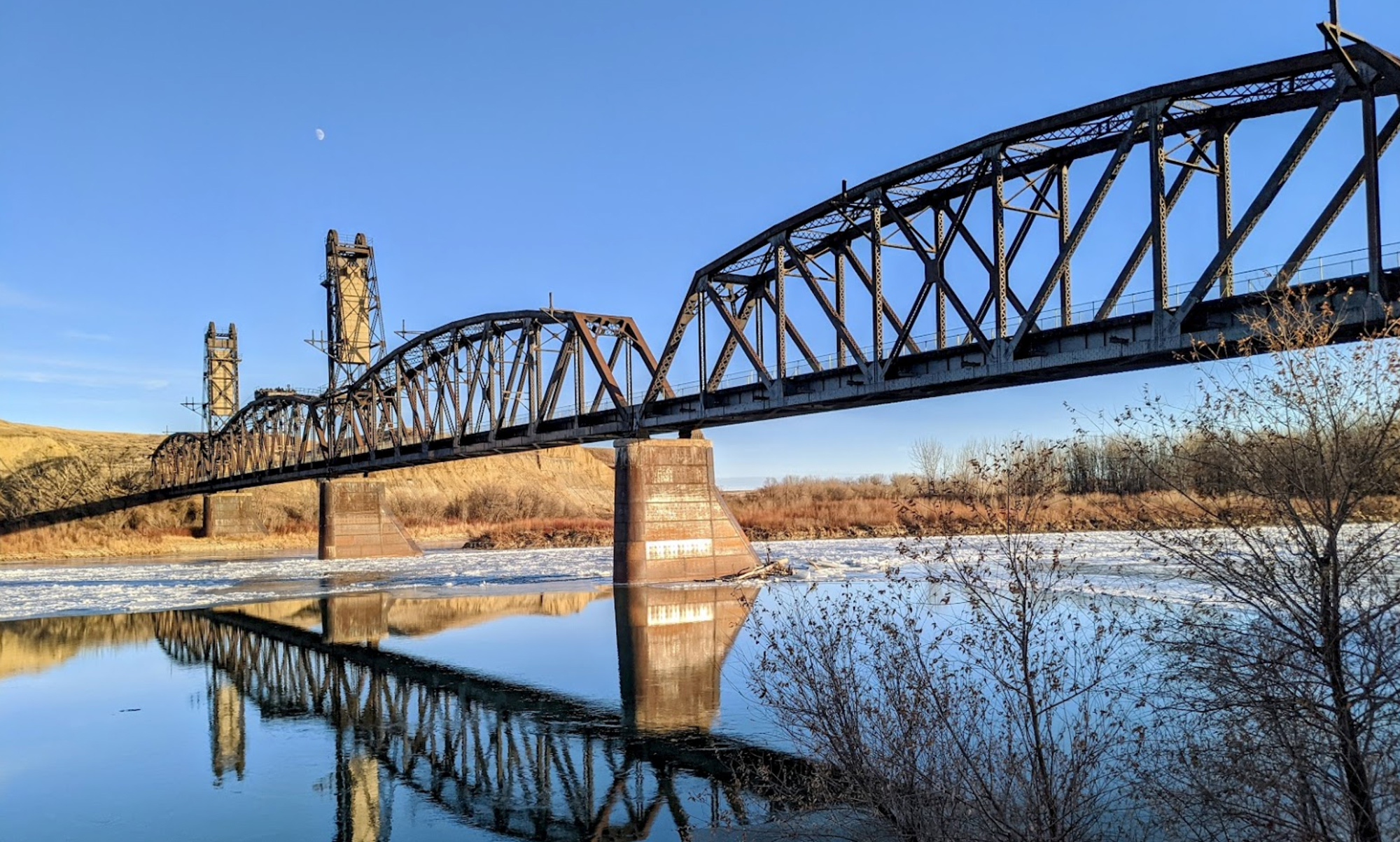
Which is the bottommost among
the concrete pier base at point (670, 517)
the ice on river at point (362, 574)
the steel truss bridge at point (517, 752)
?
the steel truss bridge at point (517, 752)

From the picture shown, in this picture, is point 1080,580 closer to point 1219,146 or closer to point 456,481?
point 1219,146

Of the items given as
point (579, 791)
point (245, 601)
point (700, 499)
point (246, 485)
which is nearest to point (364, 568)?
point (245, 601)

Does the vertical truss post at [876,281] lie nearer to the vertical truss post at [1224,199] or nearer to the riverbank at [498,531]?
the vertical truss post at [1224,199]

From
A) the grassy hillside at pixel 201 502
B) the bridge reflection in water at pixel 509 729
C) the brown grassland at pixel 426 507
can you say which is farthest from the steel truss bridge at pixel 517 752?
the grassy hillside at pixel 201 502

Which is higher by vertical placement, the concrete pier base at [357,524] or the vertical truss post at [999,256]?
the vertical truss post at [999,256]

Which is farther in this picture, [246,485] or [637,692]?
[246,485]

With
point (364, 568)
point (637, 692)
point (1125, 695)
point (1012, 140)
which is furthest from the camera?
point (364, 568)

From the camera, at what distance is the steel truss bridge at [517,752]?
43.3 ft

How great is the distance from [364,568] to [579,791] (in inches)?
1978

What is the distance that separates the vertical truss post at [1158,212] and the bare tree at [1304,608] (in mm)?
15139

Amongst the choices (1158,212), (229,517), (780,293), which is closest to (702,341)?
(780,293)

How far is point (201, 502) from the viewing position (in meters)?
119

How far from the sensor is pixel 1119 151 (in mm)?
23859

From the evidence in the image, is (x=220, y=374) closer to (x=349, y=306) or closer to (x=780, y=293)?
(x=349, y=306)
